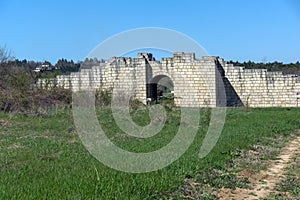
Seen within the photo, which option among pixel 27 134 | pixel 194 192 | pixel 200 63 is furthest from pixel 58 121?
pixel 200 63

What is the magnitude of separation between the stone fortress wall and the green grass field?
12.3 meters

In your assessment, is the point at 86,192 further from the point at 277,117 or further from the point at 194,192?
the point at 277,117

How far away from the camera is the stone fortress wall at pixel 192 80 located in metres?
26.5

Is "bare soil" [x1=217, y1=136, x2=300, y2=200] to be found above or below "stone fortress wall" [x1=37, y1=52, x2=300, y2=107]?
below

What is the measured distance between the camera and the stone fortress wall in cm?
2647

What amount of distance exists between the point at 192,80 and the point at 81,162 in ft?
65.0

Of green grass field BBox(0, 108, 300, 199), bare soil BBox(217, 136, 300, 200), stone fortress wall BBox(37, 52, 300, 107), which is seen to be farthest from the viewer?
stone fortress wall BBox(37, 52, 300, 107)

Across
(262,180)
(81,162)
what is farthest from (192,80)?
(81,162)

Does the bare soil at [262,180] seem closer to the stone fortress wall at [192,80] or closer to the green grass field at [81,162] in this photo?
the green grass field at [81,162]

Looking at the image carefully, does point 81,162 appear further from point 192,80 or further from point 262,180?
point 192,80

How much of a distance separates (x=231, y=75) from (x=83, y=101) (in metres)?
9.83

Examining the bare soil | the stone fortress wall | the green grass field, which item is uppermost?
the stone fortress wall

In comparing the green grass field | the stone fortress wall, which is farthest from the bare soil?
the stone fortress wall

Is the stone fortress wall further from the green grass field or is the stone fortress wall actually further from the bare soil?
the bare soil
